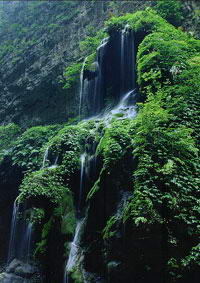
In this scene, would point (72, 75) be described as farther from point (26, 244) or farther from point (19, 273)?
point (19, 273)

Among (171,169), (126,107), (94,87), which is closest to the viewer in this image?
(171,169)

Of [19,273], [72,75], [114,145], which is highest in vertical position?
[72,75]

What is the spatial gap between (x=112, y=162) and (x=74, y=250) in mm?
2158

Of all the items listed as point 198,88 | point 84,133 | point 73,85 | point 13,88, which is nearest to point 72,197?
point 84,133

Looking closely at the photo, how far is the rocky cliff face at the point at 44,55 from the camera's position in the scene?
48.9ft

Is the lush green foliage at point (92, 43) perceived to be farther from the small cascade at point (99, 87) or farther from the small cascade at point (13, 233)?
the small cascade at point (13, 233)

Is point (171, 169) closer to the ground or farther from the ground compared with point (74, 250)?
farther from the ground

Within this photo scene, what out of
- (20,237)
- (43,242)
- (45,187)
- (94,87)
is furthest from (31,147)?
(43,242)

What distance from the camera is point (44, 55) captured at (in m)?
17.3

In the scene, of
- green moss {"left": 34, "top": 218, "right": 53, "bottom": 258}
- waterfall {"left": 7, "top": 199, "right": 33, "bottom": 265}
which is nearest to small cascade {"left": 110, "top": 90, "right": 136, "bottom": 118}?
green moss {"left": 34, "top": 218, "right": 53, "bottom": 258}

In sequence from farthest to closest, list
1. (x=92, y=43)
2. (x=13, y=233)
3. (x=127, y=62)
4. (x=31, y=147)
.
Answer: (x=92, y=43) → (x=31, y=147) → (x=127, y=62) → (x=13, y=233)

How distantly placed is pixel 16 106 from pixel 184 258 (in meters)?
13.3

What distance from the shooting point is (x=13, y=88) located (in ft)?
55.5

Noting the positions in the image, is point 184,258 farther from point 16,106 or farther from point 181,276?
point 16,106
